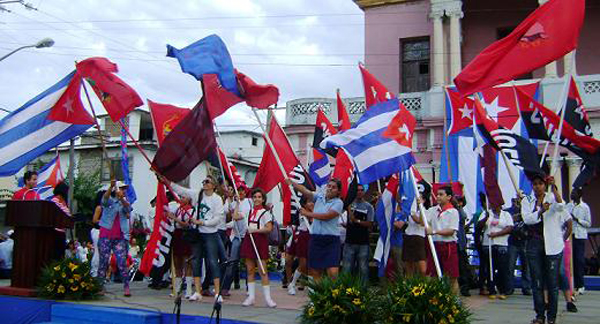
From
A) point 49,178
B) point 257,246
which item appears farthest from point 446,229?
point 49,178

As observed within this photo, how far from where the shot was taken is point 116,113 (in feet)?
33.9

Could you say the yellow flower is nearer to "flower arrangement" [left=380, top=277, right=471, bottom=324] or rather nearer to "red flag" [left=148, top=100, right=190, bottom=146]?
"red flag" [left=148, top=100, right=190, bottom=146]

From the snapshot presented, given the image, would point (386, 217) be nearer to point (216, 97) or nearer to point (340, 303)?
point (340, 303)

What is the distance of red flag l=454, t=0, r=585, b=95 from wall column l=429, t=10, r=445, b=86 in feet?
39.1

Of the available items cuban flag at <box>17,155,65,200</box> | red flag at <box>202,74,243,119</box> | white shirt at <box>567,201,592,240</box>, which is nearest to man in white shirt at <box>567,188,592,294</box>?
white shirt at <box>567,201,592,240</box>

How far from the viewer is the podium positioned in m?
9.56

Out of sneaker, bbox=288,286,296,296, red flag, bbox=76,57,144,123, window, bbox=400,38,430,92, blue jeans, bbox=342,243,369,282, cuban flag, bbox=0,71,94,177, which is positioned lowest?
sneaker, bbox=288,286,296,296

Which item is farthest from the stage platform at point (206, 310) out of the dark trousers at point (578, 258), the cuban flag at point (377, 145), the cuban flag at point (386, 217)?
the cuban flag at point (377, 145)

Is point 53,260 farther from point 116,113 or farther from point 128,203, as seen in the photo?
point 116,113

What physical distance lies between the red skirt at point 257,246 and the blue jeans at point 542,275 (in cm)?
392

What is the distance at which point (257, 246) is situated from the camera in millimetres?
9578

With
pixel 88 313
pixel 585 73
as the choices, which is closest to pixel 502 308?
pixel 88 313

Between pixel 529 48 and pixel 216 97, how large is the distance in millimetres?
4776

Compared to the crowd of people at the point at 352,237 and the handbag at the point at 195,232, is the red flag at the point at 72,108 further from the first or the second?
the handbag at the point at 195,232
